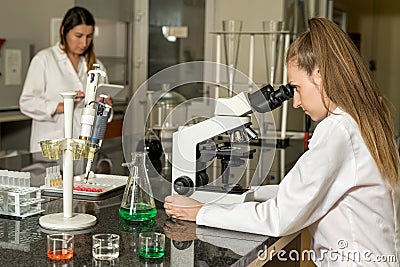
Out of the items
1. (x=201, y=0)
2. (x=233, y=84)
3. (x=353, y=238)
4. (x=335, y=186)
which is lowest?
(x=353, y=238)

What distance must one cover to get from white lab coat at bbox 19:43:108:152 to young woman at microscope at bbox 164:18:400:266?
5.85 ft

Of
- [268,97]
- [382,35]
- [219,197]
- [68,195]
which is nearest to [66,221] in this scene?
[68,195]

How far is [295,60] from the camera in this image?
1361 millimetres

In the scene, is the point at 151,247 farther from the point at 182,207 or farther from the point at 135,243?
the point at 182,207

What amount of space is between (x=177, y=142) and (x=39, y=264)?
51 centimetres

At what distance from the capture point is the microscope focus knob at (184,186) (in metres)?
1.47

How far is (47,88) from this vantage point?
3.04m

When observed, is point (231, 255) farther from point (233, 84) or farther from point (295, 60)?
point (233, 84)

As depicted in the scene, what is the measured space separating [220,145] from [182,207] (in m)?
0.19

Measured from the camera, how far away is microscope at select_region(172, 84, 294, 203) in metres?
1.42

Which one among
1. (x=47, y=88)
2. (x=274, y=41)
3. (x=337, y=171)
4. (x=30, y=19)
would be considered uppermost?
(x=30, y=19)

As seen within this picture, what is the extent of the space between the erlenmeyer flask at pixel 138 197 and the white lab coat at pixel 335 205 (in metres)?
0.16

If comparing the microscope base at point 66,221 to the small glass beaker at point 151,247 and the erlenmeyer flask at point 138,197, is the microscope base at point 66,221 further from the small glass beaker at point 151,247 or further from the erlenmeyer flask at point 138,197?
the small glass beaker at point 151,247

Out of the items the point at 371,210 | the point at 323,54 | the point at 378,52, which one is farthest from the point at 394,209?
the point at 378,52
